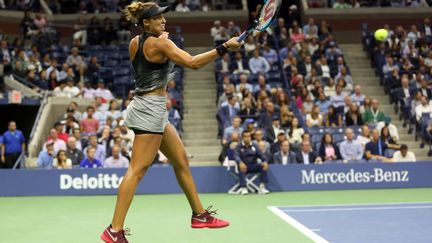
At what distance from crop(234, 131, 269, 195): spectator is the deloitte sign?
7.39ft

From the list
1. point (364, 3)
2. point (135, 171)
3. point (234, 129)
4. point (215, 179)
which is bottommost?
point (215, 179)

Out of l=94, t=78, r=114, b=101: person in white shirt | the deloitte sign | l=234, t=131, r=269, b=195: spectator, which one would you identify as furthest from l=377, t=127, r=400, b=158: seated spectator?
l=94, t=78, r=114, b=101: person in white shirt

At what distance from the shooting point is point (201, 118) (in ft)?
56.7

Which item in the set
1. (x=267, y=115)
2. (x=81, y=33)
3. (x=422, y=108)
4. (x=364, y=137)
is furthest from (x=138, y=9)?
(x=81, y=33)

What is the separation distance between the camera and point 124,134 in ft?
47.1

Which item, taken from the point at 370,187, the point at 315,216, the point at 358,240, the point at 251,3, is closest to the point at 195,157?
the point at 370,187

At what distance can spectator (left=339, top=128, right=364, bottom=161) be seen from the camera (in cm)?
1394

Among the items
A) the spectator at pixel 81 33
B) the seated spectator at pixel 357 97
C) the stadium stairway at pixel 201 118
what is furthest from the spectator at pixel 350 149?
the spectator at pixel 81 33

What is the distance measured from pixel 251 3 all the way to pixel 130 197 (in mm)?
19402

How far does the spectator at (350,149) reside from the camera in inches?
549

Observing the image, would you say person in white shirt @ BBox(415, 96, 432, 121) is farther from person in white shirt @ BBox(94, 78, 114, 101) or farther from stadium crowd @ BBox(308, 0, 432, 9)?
stadium crowd @ BBox(308, 0, 432, 9)

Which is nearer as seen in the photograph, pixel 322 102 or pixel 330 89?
pixel 322 102

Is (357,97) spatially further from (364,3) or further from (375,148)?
(364,3)

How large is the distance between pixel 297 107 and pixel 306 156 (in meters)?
2.50
